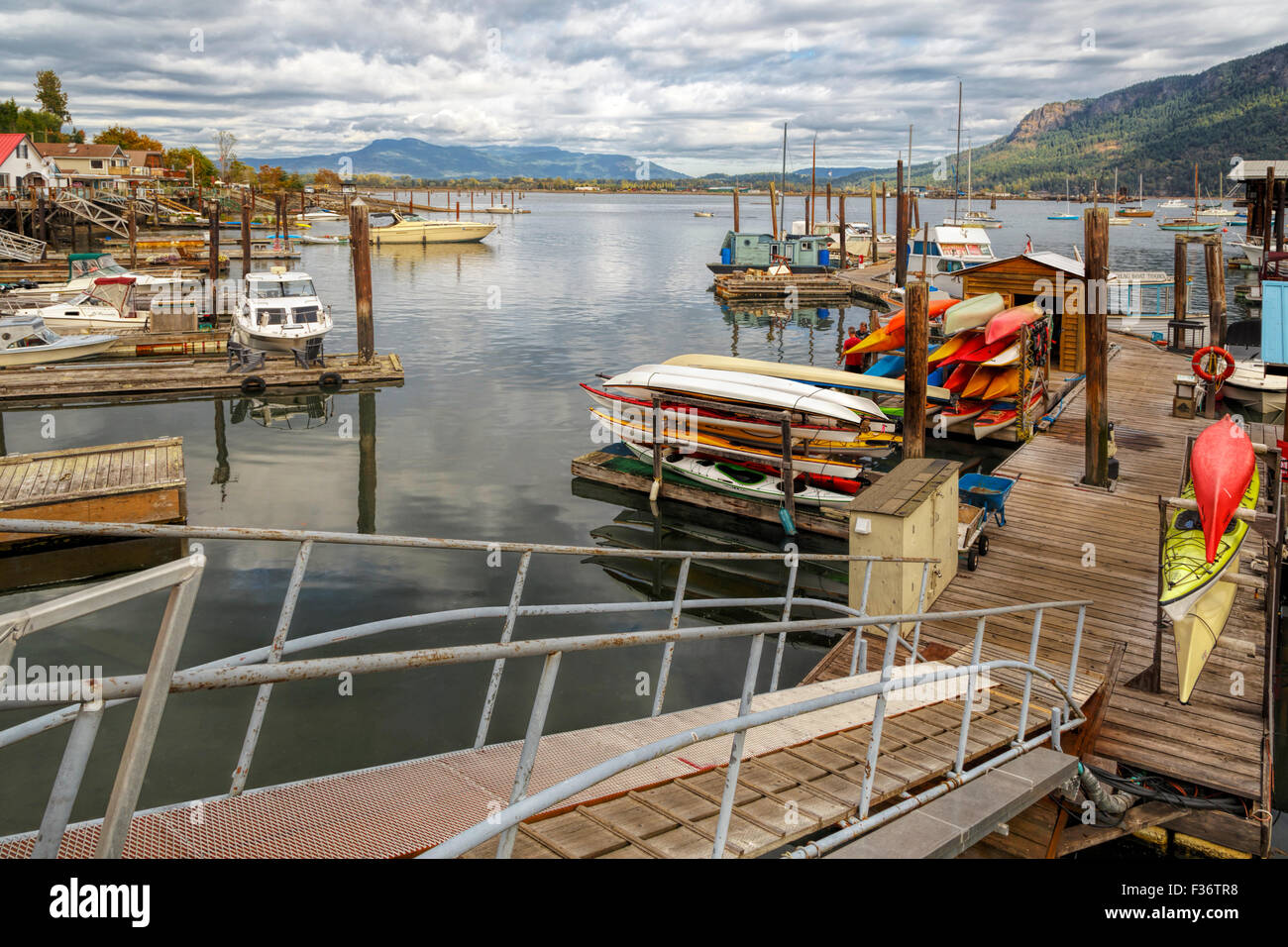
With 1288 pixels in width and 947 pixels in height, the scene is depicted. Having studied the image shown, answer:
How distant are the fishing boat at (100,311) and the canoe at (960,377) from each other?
28124mm

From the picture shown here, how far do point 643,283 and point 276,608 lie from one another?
183 ft

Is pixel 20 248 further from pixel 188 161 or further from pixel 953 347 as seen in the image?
pixel 188 161

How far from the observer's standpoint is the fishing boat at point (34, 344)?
29686 millimetres

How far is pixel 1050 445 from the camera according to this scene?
20062mm

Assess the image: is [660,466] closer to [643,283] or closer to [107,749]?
[107,749]

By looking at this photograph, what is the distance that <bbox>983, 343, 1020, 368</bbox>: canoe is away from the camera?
23484 mm

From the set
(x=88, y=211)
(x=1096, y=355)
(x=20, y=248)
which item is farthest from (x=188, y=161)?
(x=1096, y=355)

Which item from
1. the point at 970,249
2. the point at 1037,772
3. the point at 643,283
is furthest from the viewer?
the point at 643,283

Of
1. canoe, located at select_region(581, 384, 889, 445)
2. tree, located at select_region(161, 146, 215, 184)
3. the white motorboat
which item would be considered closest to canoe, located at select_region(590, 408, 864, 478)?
canoe, located at select_region(581, 384, 889, 445)

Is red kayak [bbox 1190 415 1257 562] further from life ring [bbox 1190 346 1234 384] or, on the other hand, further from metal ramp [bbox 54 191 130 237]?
metal ramp [bbox 54 191 130 237]

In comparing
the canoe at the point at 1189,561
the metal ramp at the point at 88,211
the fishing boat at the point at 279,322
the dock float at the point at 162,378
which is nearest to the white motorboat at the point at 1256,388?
the canoe at the point at 1189,561

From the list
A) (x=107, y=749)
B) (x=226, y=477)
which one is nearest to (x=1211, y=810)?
(x=107, y=749)

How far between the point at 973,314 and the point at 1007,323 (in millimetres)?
1962

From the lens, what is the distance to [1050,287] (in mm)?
28156
